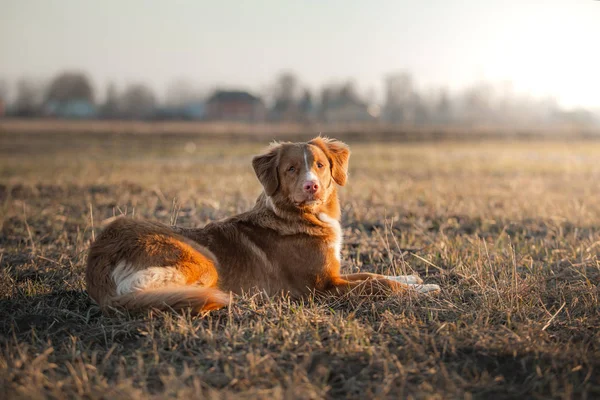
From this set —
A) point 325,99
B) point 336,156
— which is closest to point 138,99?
point 325,99

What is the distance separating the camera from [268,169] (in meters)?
5.17

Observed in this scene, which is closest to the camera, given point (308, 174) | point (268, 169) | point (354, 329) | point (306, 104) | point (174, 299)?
point (354, 329)

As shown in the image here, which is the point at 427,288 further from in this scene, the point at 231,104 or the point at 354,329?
the point at 231,104

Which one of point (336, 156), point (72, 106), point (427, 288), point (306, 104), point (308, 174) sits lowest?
point (427, 288)

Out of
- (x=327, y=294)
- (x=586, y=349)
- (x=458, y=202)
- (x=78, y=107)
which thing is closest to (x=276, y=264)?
(x=327, y=294)

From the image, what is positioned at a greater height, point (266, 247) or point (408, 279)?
point (266, 247)

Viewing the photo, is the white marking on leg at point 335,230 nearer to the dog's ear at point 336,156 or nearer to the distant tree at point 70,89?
the dog's ear at point 336,156

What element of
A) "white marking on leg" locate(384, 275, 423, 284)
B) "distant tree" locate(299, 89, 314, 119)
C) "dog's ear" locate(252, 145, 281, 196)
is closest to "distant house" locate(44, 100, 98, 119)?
"distant tree" locate(299, 89, 314, 119)

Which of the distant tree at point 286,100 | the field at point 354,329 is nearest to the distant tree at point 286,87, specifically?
the distant tree at point 286,100

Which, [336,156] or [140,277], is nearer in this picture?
[140,277]

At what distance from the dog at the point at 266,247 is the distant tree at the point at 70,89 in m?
90.1

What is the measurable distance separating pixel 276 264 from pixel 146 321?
4.47ft

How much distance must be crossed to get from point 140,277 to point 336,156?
2.32m

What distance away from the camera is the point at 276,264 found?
5055 millimetres
